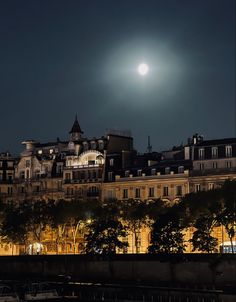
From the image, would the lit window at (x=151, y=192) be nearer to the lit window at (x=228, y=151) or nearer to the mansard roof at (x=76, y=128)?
the lit window at (x=228, y=151)

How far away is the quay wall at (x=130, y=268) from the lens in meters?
74.6

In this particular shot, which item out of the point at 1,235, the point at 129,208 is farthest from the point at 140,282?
the point at 1,235

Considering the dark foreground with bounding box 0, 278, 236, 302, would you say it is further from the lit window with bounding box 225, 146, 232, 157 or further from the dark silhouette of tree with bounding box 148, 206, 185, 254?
A: the lit window with bounding box 225, 146, 232, 157

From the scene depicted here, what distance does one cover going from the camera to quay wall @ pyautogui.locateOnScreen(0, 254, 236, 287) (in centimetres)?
7462

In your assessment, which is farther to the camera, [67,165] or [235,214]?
[67,165]

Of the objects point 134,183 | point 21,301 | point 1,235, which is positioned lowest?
point 21,301

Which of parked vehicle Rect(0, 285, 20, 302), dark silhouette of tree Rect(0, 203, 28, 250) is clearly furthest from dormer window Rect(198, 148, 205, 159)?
parked vehicle Rect(0, 285, 20, 302)

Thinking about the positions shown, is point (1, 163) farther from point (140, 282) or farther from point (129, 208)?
point (140, 282)

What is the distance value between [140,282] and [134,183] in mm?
30781

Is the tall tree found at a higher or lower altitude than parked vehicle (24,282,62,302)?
higher

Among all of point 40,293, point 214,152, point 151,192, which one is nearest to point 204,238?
point 40,293

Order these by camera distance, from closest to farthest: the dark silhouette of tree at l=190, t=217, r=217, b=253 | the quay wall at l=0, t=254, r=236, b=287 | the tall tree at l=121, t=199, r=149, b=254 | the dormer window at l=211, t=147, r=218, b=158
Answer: the quay wall at l=0, t=254, r=236, b=287, the dark silhouette of tree at l=190, t=217, r=217, b=253, the tall tree at l=121, t=199, r=149, b=254, the dormer window at l=211, t=147, r=218, b=158

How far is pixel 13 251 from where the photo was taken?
386ft

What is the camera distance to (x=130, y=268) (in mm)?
84062
